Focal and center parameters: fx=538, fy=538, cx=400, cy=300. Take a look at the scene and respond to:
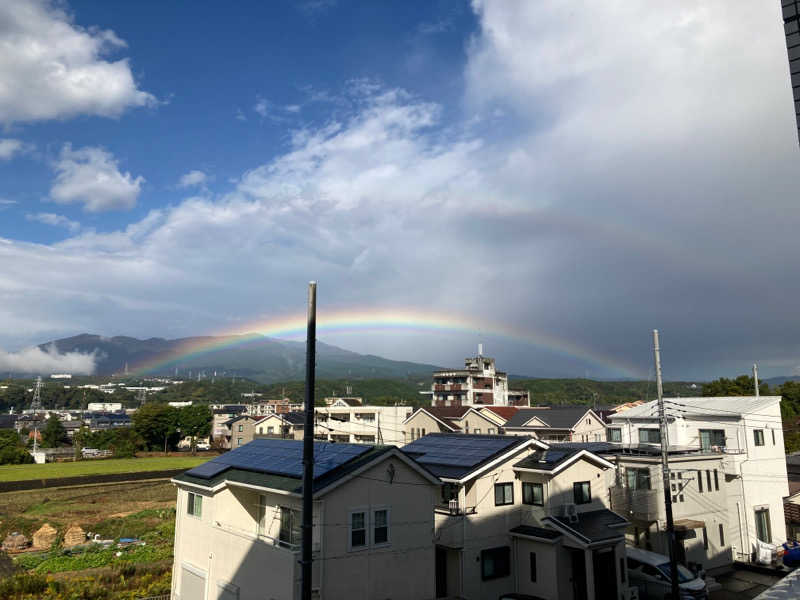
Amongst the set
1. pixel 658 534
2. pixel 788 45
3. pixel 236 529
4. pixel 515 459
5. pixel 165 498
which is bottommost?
pixel 165 498

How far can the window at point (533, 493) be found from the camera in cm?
2136

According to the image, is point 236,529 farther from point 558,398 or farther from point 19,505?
point 558,398

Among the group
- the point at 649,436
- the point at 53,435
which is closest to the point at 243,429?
the point at 53,435

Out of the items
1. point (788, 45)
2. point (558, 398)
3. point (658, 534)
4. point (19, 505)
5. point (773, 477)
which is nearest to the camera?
point (788, 45)

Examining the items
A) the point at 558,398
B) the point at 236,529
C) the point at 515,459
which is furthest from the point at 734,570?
the point at 558,398

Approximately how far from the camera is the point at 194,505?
20.0 metres

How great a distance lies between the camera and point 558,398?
510 feet

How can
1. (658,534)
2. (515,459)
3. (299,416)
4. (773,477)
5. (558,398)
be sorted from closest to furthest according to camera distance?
(515,459) < (658,534) < (773,477) < (299,416) < (558,398)

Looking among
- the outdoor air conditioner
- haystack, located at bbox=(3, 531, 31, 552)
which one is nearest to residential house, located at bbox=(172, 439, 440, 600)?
the outdoor air conditioner

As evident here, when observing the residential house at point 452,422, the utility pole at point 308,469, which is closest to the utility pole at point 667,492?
the utility pole at point 308,469

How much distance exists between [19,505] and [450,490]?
46.3 m

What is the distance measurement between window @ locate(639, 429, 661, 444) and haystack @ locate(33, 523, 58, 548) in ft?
127

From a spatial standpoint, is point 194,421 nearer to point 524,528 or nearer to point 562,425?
point 562,425

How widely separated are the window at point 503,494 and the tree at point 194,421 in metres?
83.6
